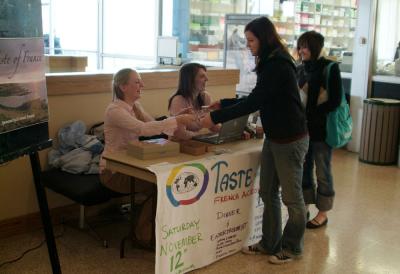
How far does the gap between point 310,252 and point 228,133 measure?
99cm

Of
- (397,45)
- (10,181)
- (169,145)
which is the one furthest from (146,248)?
(397,45)

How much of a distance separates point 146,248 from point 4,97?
5.13 ft

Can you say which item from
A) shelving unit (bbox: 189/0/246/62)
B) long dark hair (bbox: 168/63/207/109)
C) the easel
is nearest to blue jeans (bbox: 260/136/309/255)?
long dark hair (bbox: 168/63/207/109)

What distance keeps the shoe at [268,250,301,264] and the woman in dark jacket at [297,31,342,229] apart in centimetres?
73

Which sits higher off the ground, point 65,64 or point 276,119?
point 65,64

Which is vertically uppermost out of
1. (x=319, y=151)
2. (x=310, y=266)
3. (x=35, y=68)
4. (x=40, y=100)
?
(x=35, y=68)

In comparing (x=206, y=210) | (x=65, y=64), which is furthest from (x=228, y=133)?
(x=65, y=64)

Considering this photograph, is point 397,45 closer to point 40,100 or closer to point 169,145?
point 169,145

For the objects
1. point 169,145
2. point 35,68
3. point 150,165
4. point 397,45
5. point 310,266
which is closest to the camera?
point 35,68

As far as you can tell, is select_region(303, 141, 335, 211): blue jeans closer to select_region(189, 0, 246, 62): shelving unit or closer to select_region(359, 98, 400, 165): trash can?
select_region(359, 98, 400, 165): trash can

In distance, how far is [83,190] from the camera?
10.3 feet

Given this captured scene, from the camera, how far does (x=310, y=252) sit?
336 centimetres

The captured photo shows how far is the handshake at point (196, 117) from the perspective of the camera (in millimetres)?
2961

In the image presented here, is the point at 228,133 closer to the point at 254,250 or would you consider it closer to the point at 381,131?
the point at 254,250
